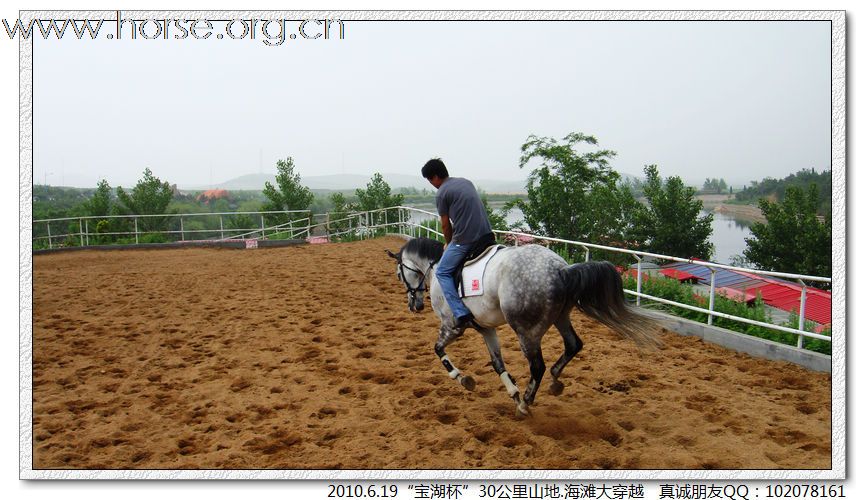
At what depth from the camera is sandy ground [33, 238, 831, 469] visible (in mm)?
3916

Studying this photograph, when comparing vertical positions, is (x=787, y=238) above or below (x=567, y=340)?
above

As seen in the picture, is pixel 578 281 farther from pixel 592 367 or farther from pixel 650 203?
pixel 650 203

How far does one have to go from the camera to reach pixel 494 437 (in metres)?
4.14

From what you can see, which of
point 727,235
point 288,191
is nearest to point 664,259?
point 288,191

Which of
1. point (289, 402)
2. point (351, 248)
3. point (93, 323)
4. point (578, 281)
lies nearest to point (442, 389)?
point (289, 402)

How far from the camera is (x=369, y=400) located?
16.2 feet

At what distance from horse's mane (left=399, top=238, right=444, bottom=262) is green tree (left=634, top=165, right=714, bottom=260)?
134 feet

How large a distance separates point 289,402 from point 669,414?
10.5 feet

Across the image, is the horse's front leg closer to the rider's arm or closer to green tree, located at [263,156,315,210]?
the rider's arm

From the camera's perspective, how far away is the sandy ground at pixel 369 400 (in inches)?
154

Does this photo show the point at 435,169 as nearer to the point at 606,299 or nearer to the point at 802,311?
the point at 606,299

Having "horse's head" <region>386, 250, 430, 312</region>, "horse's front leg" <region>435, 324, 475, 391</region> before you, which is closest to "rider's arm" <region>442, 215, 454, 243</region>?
"horse's head" <region>386, 250, 430, 312</region>

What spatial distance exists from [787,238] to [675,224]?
342 inches

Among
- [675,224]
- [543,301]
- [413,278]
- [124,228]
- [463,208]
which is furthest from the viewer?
[675,224]
